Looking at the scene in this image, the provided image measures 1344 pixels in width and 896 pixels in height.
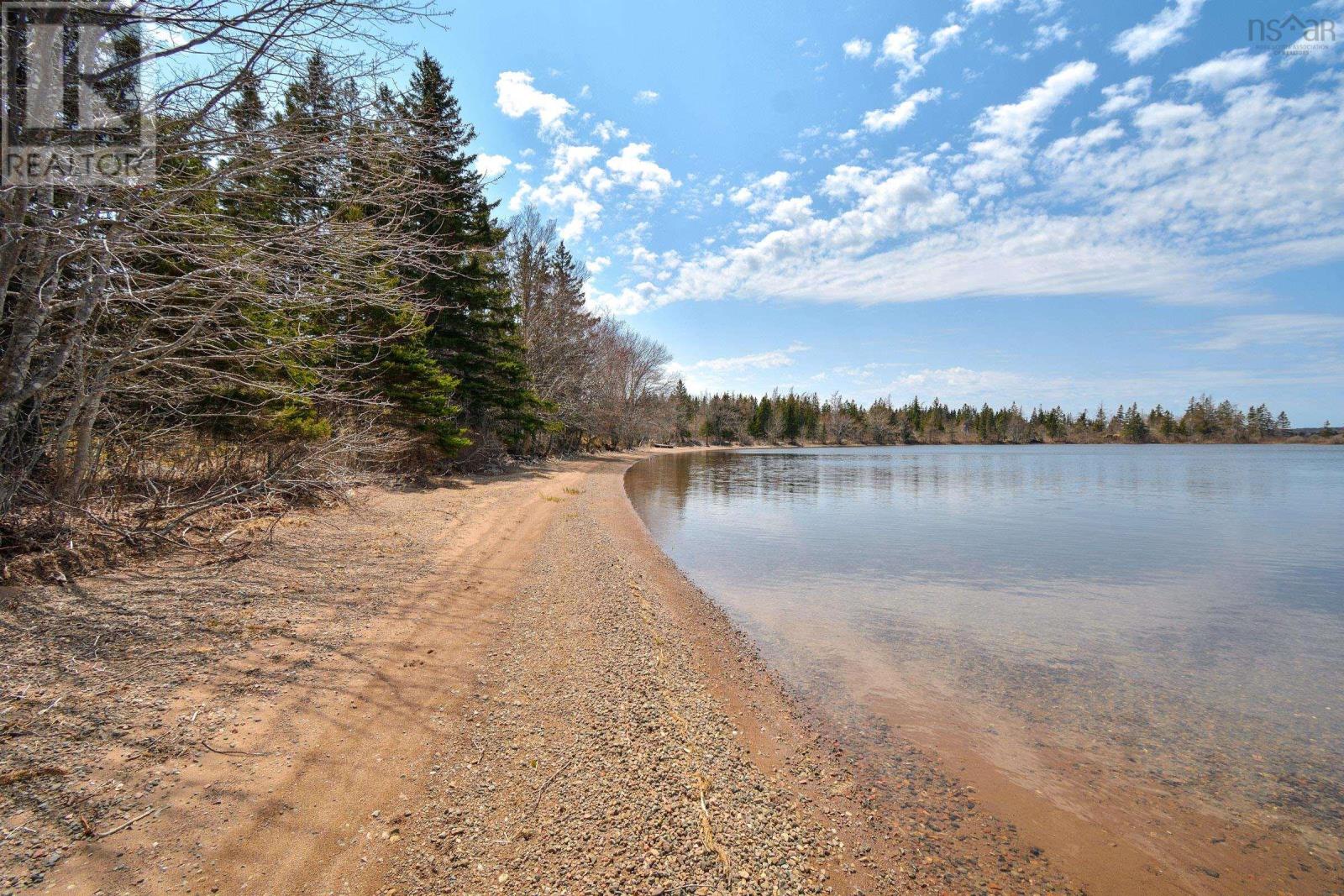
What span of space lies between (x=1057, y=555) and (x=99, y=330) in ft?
59.4

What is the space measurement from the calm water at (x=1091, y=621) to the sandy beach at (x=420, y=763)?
5.72ft

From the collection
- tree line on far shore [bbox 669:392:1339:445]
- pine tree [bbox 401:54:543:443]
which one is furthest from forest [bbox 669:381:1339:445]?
pine tree [bbox 401:54:543:443]

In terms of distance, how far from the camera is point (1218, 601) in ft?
30.6

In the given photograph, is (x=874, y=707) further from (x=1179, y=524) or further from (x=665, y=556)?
(x=1179, y=524)

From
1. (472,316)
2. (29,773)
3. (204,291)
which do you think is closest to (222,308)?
(204,291)

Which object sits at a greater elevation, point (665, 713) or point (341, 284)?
point (341, 284)

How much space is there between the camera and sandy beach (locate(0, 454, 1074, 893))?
8.37 ft

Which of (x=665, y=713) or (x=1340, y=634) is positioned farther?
(x=1340, y=634)

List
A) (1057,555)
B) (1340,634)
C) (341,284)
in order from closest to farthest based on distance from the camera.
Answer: (341,284)
(1340,634)
(1057,555)

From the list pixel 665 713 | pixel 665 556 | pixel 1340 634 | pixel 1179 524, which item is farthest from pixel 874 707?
pixel 1179 524

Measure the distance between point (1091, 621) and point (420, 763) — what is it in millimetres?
9485

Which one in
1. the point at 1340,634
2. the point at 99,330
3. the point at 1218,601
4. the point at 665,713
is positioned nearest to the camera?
the point at 665,713

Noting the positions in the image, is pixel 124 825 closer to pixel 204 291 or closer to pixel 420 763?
pixel 420 763

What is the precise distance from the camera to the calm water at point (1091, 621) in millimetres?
4836
